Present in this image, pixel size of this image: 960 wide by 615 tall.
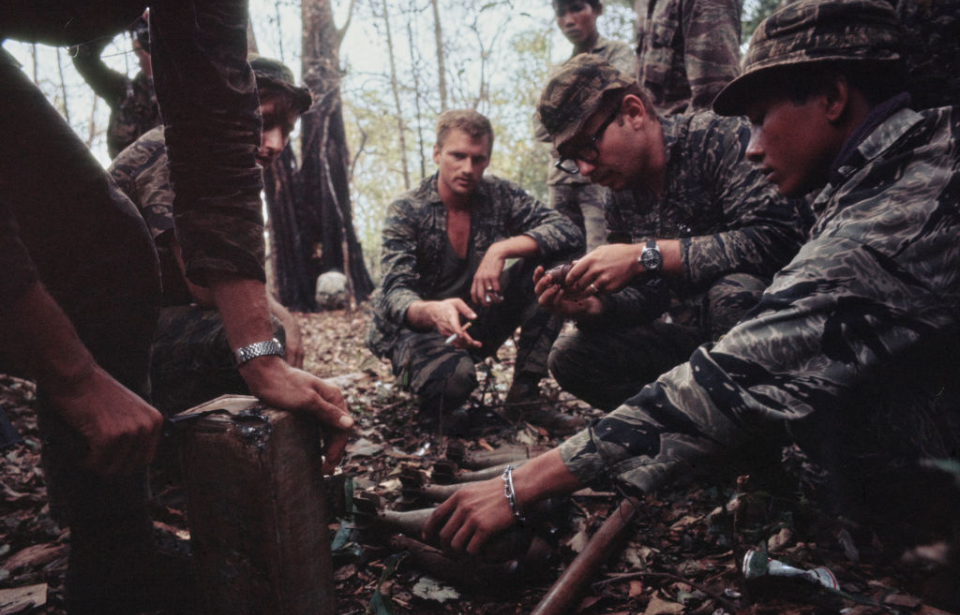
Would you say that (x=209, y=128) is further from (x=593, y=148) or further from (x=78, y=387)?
(x=593, y=148)

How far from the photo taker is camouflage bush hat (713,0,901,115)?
1.75 meters

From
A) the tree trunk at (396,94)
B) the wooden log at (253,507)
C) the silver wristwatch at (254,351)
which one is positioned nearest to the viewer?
the wooden log at (253,507)

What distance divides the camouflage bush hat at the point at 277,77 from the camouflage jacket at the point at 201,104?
140 cm

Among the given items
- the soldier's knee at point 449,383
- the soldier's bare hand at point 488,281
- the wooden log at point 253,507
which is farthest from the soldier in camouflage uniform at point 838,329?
the soldier's bare hand at point 488,281

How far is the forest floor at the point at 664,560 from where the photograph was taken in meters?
1.72

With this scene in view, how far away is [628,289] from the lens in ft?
11.5

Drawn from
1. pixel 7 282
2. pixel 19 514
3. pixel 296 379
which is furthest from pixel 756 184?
pixel 19 514

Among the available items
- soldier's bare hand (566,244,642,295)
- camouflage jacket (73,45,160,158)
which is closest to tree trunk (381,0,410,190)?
Answer: camouflage jacket (73,45,160,158)

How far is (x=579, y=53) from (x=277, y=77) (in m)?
3.25

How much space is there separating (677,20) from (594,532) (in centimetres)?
355

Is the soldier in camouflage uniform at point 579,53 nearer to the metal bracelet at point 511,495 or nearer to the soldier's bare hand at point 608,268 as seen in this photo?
the soldier's bare hand at point 608,268

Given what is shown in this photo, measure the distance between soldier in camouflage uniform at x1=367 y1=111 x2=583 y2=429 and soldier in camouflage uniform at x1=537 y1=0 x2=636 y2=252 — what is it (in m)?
0.98

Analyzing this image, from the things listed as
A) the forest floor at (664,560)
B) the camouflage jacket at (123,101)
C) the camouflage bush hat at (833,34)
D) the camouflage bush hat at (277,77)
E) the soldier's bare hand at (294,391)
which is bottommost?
the forest floor at (664,560)

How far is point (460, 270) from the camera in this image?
4.66m
